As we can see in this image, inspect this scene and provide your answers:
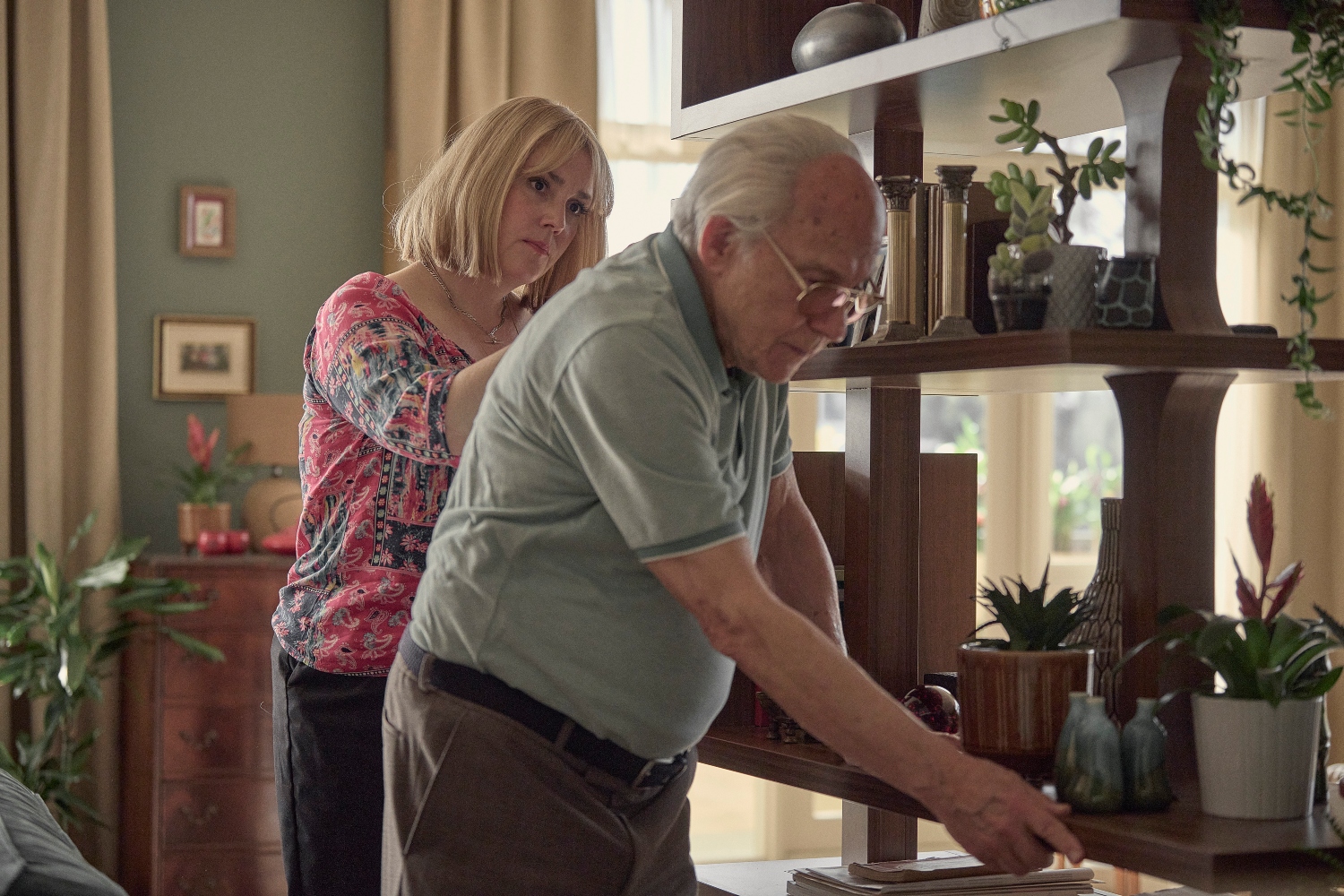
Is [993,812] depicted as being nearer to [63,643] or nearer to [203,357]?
[63,643]

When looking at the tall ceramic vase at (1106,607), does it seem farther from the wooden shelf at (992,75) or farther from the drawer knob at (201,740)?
the drawer knob at (201,740)

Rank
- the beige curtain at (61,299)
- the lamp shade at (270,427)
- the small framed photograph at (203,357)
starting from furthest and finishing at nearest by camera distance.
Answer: the small framed photograph at (203,357)
the beige curtain at (61,299)
the lamp shade at (270,427)

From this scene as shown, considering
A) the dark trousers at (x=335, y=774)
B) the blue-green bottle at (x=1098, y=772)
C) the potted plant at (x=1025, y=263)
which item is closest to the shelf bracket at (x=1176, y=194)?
the potted plant at (x=1025, y=263)

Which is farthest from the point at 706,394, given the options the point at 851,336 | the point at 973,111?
the point at 973,111

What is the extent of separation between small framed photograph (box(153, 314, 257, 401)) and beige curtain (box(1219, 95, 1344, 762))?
3.41m

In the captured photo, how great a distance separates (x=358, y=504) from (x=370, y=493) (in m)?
0.02

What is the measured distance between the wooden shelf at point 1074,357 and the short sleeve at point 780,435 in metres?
0.14

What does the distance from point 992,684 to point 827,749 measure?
0.34 meters

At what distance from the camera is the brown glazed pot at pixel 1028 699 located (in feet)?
5.17

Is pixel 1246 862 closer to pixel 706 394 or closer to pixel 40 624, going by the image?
pixel 706 394

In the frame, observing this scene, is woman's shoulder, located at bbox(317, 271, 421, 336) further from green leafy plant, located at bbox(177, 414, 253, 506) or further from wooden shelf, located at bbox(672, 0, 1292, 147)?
green leafy plant, located at bbox(177, 414, 253, 506)

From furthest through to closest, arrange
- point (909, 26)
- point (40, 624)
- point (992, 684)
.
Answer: point (40, 624) → point (909, 26) → point (992, 684)

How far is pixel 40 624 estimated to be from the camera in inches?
154

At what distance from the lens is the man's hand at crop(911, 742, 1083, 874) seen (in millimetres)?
1269
